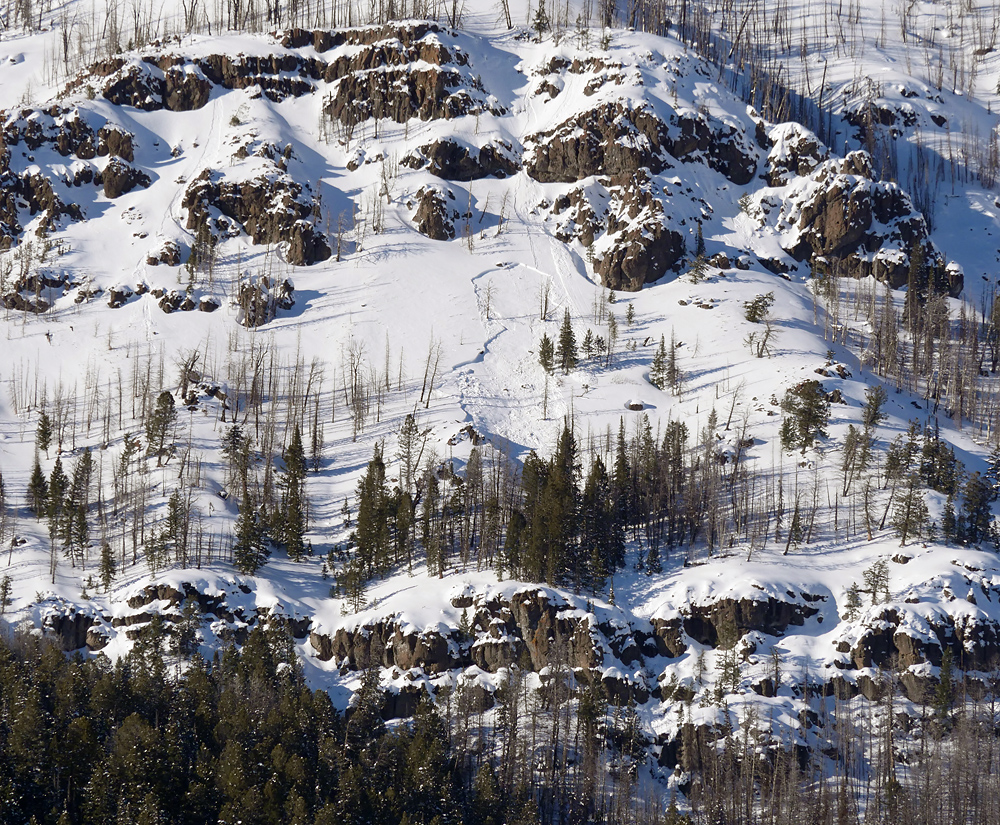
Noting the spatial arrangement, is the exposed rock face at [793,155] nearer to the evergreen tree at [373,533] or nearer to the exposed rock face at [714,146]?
the exposed rock face at [714,146]

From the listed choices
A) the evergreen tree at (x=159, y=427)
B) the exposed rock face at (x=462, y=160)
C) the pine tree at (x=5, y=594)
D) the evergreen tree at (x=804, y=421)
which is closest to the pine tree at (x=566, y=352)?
the evergreen tree at (x=804, y=421)

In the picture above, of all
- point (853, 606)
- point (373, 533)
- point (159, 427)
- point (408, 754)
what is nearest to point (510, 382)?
point (373, 533)

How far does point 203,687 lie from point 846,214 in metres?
123

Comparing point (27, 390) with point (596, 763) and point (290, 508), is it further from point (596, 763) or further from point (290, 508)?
point (596, 763)

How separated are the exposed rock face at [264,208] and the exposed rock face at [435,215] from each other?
51.9 ft

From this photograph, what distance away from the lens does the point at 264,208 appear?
541ft

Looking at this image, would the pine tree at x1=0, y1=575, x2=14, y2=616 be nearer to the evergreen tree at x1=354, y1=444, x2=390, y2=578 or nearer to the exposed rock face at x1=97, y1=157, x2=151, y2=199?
the evergreen tree at x1=354, y1=444, x2=390, y2=578

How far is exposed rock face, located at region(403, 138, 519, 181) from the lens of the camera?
579 ft

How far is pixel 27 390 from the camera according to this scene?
133 m

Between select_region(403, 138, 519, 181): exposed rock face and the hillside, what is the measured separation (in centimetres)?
71

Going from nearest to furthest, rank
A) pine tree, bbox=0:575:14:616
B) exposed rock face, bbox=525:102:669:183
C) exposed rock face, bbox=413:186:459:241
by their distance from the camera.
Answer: pine tree, bbox=0:575:14:616
exposed rock face, bbox=413:186:459:241
exposed rock face, bbox=525:102:669:183

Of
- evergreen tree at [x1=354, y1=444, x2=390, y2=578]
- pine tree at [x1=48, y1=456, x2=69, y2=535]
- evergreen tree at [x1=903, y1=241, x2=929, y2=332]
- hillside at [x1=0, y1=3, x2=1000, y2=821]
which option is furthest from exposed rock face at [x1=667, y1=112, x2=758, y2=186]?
pine tree at [x1=48, y1=456, x2=69, y2=535]

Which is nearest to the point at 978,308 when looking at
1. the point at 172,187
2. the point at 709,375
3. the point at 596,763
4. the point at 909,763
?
the point at 709,375

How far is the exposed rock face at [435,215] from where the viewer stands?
6540 inches
